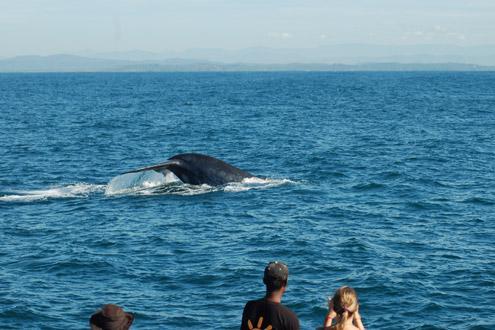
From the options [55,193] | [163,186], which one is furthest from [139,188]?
[55,193]

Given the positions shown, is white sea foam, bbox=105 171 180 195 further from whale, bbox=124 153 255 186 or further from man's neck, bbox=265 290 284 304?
man's neck, bbox=265 290 284 304

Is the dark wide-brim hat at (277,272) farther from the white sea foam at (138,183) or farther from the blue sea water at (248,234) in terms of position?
the white sea foam at (138,183)

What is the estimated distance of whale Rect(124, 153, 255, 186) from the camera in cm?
2811

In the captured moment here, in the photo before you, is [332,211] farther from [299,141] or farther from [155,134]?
[155,134]

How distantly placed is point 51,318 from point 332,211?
1276 centimetres

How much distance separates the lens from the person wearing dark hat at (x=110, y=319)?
808 centimetres

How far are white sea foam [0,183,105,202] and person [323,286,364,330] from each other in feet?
71.4

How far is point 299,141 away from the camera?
53219mm

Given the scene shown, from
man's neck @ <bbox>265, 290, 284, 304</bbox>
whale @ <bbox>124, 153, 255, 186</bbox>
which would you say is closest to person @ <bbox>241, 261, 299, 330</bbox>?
man's neck @ <bbox>265, 290, 284, 304</bbox>

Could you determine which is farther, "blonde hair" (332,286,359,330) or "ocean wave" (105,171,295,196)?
"ocean wave" (105,171,295,196)

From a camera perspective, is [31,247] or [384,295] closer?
[384,295]

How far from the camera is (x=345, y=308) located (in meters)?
8.89

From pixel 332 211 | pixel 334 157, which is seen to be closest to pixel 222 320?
pixel 332 211

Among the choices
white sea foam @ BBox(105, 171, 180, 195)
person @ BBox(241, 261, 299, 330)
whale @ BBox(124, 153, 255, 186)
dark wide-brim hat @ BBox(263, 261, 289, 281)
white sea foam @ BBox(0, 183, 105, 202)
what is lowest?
white sea foam @ BBox(0, 183, 105, 202)
